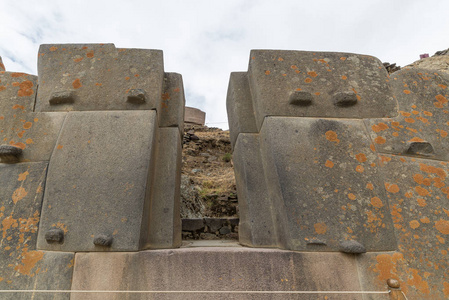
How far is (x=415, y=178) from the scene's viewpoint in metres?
1.74

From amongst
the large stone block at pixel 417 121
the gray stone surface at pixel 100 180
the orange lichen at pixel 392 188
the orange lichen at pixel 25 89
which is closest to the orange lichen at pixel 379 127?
the large stone block at pixel 417 121

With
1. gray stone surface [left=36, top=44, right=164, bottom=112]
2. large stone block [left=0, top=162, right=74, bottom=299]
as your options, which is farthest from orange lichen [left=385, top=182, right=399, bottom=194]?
large stone block [left=0, top=162, right=74, bottom=299]

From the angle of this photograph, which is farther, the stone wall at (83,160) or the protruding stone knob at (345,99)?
the protruding stone knob at (345,99)

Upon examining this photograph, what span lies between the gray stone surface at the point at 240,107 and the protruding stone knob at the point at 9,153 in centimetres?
185

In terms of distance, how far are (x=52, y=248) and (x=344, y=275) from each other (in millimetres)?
1969

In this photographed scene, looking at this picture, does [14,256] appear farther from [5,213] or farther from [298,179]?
[298,179]

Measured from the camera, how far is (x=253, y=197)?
6.40 feet

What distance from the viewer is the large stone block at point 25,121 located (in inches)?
71.6

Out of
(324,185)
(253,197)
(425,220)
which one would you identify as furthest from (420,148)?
(253,197)

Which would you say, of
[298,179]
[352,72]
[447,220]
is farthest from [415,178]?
[352,72]

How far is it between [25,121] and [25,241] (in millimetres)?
1021

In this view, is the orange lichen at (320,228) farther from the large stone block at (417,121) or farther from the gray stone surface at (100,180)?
the gray stone surface at (100,180)

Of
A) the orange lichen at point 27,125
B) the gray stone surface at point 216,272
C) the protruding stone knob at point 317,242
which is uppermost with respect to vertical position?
the orange lichen at point 27,125

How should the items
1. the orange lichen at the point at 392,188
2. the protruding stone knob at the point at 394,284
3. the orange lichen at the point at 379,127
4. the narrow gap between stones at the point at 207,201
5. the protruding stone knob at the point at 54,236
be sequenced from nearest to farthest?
the protruding stone knob at the point at 394,284
the protruding stone knob at the point at 54,236
the orange lichen at the point at 392,188
the orange lichen at the point at 379,127
the narrow gap between stones at the point at 207,201
